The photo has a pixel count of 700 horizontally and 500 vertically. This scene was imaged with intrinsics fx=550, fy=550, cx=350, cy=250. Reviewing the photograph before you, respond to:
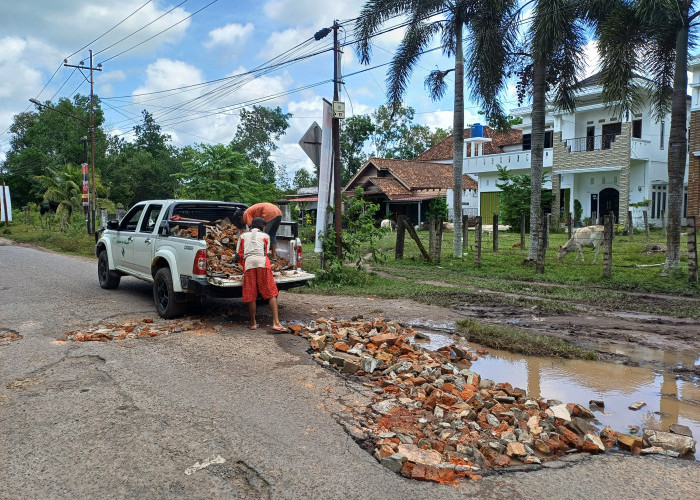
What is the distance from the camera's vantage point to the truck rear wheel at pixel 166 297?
7.84m

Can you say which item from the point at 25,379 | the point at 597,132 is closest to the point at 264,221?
the point at 25,379

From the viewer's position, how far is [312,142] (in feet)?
37.7

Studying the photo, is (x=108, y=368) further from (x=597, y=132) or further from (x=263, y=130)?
(x=263, y=130)

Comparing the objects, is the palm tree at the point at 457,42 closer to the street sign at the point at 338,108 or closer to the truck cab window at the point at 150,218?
the street sign at the point at 338,108

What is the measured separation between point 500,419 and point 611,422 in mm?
1031

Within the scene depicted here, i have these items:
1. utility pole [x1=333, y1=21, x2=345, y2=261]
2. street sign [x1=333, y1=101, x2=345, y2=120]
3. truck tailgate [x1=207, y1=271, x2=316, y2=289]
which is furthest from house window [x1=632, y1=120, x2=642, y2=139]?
truck tailgate [x1=207, y1=271, x2=316, y2=289]

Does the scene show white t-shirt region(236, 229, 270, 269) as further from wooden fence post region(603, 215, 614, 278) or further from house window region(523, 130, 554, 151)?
house window region(523, 130, 554, 151)

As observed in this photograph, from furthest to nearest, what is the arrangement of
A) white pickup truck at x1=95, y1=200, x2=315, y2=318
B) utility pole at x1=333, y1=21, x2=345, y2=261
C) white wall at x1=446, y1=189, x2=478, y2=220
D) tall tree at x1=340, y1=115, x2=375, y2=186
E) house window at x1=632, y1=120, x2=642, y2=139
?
tall tree at x1=340, y1=115, x2=375, y2=186, white wall at x1=446, y1=189, x2=478, y2=220, house window at x1=632, y1=120, x2=642, y2=139, utility pole at x1=333, y1=21, x2=345, y2=261, white pickup truck at x1=95, y1=200, x2=315, y2=318

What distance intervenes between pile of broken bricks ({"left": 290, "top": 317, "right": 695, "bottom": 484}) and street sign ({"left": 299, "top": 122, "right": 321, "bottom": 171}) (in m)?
6.53

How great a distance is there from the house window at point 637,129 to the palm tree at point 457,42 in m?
15.2

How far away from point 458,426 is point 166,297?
17.4 ft

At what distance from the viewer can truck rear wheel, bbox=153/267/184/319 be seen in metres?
7.84

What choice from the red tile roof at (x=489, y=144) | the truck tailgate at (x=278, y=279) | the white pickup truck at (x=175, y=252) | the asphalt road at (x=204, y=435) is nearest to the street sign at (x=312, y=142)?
the white pickup truck at (x=175, y=252)

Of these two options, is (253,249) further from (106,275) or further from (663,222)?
(663,222)
